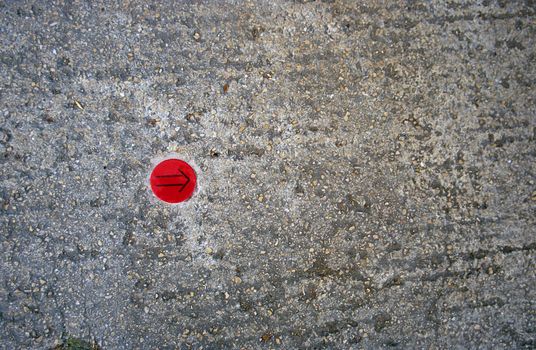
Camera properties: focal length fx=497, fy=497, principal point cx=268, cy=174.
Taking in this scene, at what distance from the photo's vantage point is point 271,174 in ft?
6.68

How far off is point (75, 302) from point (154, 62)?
1.00 m

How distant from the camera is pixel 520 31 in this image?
208 cm

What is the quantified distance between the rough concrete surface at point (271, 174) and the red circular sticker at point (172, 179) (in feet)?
0.13

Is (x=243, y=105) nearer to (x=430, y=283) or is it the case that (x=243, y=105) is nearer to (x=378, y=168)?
(x=378, y=168)

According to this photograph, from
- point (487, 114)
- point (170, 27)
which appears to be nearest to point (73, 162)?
point (170, 27)

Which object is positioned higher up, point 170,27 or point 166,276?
point 170,27

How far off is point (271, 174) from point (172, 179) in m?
0.40

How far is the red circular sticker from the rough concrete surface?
40 millimetres

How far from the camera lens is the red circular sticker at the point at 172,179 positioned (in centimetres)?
200

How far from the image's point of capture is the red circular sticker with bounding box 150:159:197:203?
6.56 ft

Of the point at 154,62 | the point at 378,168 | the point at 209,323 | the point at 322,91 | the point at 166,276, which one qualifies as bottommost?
the point at 209,323

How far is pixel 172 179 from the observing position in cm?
200

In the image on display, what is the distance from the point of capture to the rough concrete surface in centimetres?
196

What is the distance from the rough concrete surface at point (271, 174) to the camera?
1.96 m
